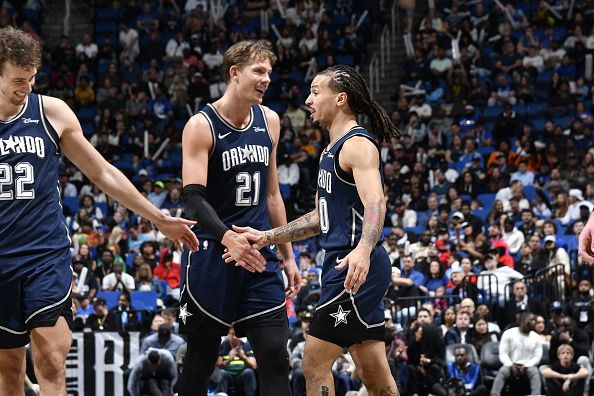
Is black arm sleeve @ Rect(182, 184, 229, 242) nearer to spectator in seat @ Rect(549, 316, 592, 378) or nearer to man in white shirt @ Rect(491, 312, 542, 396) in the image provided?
man in white shirt @ Rect(491, 312, 542, 396)

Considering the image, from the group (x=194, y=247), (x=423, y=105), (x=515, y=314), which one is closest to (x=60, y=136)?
(x=194, y=247)

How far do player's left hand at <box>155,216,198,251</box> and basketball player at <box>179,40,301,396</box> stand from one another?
0.24m

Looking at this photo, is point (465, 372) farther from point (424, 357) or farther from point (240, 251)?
point (240, 251)

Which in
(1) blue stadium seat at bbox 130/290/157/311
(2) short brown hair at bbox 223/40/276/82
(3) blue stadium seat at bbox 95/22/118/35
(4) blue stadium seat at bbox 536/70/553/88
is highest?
(3) blue stadium seat at bbox 95/22/118/35

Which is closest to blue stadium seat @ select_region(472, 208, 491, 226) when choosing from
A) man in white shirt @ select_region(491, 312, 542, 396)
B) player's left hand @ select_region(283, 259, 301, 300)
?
man in white shirt @ select_region(491, 312, 542, 396)

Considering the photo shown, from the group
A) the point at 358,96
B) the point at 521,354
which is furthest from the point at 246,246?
the point at 521,354

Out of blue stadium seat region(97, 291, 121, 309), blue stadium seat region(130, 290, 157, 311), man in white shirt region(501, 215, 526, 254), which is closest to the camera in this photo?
blue stadium seat region(130, 290, 157, 311)

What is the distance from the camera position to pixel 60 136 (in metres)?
6.47

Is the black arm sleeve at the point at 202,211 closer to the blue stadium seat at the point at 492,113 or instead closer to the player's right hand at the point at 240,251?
the player's right hand at the point at 240,251

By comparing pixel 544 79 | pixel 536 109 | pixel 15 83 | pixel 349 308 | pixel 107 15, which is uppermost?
pixel 107 15

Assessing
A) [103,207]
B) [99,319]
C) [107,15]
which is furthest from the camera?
[107,15]

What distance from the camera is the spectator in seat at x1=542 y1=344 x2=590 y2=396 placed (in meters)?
14.5

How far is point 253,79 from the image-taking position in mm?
7531

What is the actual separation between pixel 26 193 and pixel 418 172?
16.7m
